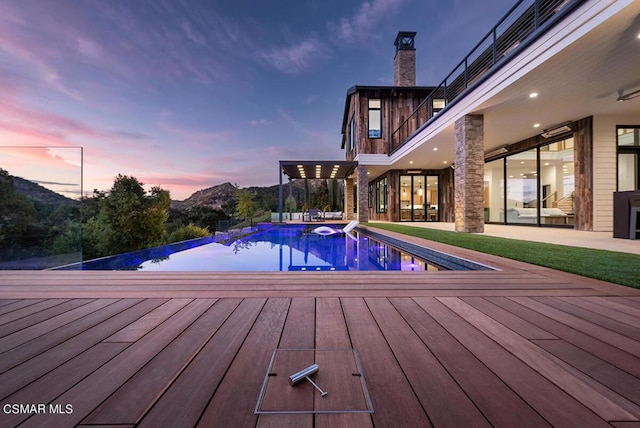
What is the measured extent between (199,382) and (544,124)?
1006 cm

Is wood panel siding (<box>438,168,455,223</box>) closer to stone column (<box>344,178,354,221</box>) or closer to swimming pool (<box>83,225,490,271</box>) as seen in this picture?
stone column (<box>344,178,354,221</box>)

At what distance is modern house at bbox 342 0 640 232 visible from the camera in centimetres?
416

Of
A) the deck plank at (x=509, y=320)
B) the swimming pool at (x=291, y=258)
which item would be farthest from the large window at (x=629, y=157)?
the deck plank at (x=509, y=320)

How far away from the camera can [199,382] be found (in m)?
0.94

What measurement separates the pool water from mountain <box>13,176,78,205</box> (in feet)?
3.40

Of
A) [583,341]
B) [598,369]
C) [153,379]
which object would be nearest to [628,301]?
[583,341]

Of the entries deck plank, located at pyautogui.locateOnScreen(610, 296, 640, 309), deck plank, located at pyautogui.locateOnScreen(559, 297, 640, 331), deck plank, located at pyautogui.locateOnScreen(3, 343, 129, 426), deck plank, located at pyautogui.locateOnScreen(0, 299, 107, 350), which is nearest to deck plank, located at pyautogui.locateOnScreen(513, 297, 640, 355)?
deck plank, located at pyautogui.locateOnScreen(559, 297, 640, 331)

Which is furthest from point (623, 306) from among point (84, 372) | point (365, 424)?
point (84, 372)

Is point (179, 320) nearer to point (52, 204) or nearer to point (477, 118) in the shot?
point (52, 204)

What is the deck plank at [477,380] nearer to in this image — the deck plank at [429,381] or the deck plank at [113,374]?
the deck plank at [429,381]

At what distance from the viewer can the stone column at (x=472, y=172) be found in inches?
267

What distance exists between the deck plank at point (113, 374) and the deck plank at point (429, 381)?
3.32 feet

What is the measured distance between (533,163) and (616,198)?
4060 mm

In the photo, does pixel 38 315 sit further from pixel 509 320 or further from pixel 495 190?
pixel 495 190
